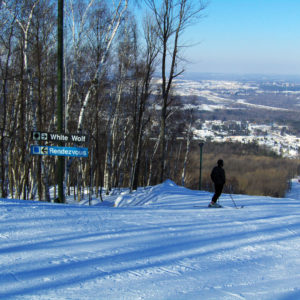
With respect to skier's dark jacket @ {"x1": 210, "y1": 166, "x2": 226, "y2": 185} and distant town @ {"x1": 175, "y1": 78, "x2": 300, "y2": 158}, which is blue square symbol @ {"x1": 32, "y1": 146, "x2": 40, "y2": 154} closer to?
skier's dark jacket @ {"x1": 210, "y1": 166, "x2": 226, "y2": 185}

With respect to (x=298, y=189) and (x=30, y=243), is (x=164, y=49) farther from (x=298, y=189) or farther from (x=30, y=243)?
(x=298, y=189)

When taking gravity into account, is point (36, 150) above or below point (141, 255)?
above

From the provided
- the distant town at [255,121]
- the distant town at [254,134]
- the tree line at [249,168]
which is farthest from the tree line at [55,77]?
the distant town at [254,134]

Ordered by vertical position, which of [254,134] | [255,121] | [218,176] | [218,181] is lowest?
[254,134]

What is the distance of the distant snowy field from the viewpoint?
10.9ft

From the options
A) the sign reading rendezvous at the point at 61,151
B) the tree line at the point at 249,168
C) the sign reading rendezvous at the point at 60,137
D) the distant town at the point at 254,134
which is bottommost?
the tree line at the point at 249,168

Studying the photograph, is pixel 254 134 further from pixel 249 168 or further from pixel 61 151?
pixel 61 151

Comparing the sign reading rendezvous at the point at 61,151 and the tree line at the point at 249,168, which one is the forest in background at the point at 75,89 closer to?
the sign reading rendezvous at the point at 61,151

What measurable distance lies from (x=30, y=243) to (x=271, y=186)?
56.2 metres

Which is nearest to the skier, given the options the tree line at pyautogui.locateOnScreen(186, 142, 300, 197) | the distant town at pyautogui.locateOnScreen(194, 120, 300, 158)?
the tree line at pyautogui.locateOnScreen(186, 142, 300, 197)

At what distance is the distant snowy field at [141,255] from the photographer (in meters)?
3.33

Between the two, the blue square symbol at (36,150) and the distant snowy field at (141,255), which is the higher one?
the blue square symbol at (36,150)

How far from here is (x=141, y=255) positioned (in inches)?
168

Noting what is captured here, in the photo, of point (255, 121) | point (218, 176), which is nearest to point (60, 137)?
point (218, 176)
